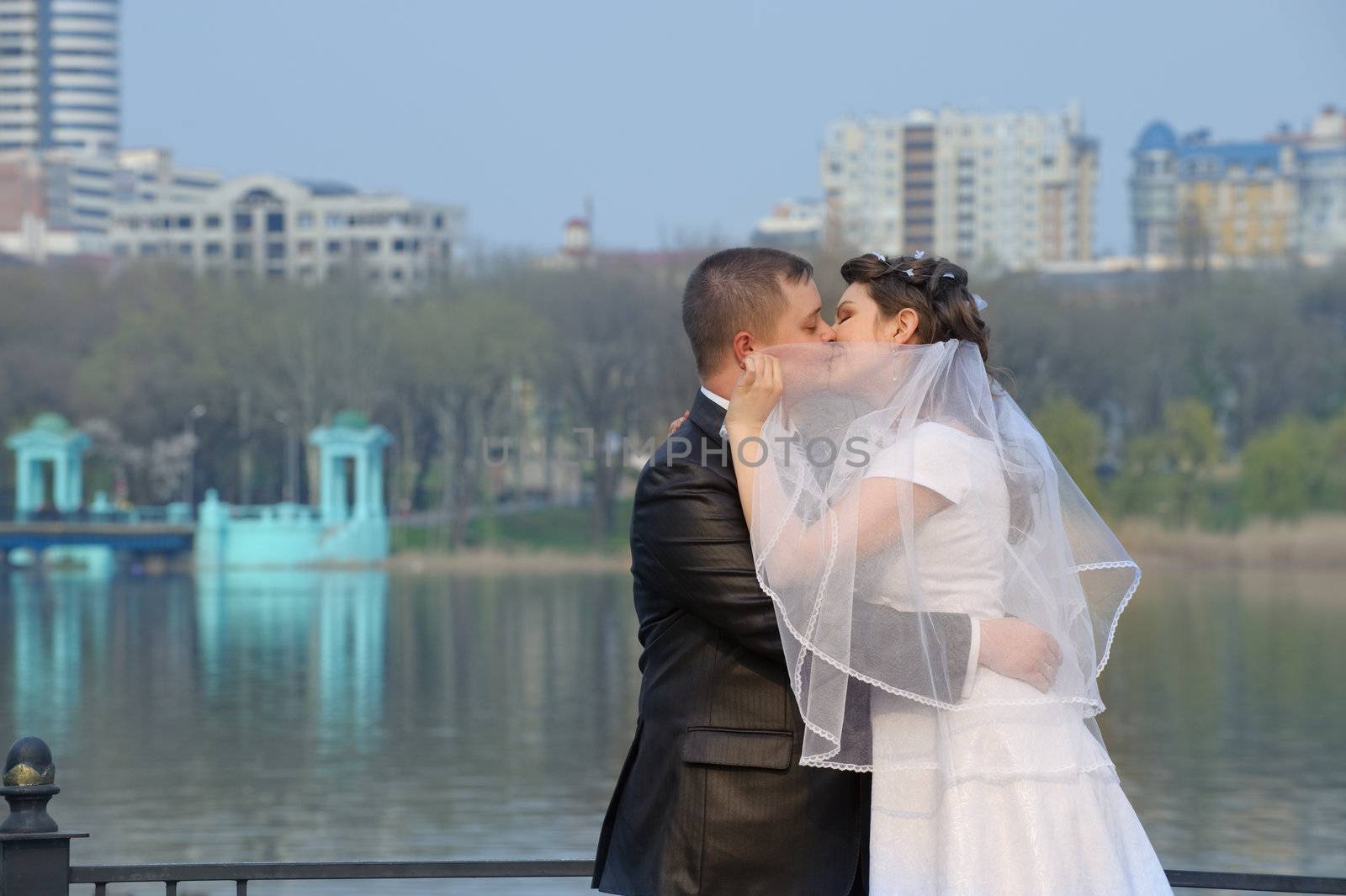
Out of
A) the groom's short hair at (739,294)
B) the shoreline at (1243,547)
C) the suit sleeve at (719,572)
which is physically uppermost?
the groom's short hair at (739,294)

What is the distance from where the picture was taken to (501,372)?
48875 millimetres

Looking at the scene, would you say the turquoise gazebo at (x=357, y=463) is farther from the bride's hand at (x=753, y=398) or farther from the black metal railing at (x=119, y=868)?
the bride's hand at (x=753, y=398)

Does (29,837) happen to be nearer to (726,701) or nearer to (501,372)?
(726,701)

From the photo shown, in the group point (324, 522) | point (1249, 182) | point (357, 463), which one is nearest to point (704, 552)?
point (357, 463)

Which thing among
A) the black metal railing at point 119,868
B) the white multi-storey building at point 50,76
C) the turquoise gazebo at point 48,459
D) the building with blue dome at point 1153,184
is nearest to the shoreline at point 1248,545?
the turquoise gazebo at point 48,459

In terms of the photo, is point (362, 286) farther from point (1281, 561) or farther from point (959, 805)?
point (959, 805)

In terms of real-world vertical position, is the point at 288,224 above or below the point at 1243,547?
above

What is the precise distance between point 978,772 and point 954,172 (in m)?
112

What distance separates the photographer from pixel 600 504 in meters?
47.2

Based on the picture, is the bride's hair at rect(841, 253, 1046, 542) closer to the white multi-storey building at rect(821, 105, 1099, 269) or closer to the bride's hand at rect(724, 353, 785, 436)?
the bride's hand at rect(724, 353, 785, 436)

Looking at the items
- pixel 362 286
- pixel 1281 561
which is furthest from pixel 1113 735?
pixel 362 286

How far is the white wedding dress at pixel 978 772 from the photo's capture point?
2525 mm

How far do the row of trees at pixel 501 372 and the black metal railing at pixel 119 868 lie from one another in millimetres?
42485

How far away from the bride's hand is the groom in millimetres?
61
